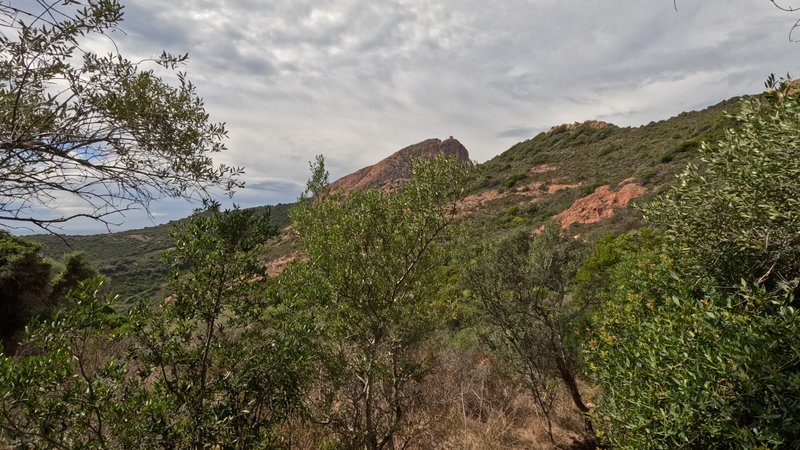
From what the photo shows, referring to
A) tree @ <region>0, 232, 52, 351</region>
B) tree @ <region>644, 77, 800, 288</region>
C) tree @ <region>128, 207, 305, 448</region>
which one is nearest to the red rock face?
tree @ <region>0, 232, 52, 351</region>

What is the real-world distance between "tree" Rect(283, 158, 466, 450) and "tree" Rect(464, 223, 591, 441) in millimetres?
2762

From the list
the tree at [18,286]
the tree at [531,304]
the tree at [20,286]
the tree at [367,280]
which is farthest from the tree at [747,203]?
the tree at [18,286]

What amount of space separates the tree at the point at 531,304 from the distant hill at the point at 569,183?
945 cm

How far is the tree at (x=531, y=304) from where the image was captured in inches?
401

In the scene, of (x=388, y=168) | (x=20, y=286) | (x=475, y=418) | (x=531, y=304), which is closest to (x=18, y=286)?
(x=20, y=286)

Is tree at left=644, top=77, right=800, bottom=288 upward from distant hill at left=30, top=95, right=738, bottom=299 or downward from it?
downward

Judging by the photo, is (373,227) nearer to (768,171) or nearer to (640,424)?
(640,424)

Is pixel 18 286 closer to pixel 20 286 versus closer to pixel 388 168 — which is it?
pixel 20 286

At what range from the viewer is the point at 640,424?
3902mm

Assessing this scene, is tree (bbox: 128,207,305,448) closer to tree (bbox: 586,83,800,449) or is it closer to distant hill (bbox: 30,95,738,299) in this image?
tree (bbox: 586,83,800,449)

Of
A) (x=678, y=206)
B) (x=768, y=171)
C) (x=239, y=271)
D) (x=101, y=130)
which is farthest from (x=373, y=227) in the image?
(x=768, y=171)

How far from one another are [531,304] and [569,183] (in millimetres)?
41937

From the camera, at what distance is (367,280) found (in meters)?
7.37

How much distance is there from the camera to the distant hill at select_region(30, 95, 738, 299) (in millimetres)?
33406
